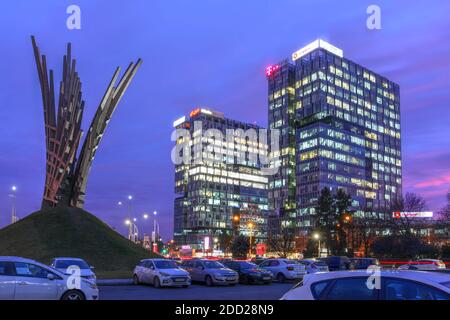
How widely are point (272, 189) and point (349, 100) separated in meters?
42.9

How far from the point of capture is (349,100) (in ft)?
591

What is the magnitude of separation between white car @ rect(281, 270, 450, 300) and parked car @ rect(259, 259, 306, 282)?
24346 millimetres

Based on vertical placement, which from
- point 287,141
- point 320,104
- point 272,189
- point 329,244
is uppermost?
point 320,104

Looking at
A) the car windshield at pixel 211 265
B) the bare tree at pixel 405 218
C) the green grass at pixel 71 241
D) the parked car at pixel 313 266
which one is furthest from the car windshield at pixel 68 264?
the bare tree at pixel 405 218

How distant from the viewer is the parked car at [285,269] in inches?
1216

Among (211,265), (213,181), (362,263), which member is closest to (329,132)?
(213,181)

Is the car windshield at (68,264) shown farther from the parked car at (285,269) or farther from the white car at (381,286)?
the white car at (381,286)

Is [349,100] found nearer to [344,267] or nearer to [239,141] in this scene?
[239,141]

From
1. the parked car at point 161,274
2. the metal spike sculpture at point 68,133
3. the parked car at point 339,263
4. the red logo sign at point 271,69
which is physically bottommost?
the parked car at point 339,263

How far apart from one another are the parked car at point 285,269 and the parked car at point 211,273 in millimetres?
4714

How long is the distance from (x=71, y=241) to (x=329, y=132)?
133790 millimetres

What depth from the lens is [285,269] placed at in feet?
102

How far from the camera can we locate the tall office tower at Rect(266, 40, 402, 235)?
162625 millimetres

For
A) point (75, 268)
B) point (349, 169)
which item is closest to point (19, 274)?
point (75, 268)
